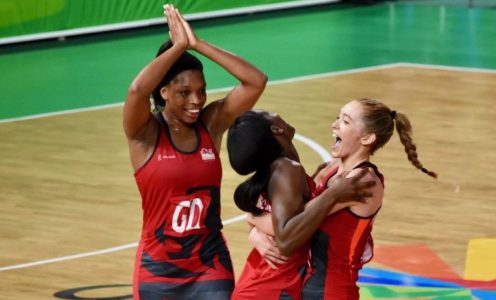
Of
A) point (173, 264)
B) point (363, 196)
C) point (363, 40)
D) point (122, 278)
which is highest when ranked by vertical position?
point (363, 196)

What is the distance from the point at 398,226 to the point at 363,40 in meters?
7.90

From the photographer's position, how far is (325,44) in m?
16.7

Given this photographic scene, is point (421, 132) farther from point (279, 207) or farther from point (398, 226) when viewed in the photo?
point (279, 207)

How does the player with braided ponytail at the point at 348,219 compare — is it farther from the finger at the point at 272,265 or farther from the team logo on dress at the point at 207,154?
the team logo on dress at the point at 207,154

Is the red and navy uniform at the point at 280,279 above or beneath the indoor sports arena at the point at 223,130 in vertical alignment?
above

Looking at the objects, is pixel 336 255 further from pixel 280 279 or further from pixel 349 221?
pixel 280 279

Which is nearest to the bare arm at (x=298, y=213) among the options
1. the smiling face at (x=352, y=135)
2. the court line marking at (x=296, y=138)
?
the smiling face at (x=352, y=135)

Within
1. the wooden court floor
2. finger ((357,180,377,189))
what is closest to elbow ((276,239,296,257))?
finger ((357,180,377,189))

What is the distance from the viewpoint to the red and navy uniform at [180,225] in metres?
5.50

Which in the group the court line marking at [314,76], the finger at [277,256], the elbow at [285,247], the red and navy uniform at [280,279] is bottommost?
the court line marking at [314,76]

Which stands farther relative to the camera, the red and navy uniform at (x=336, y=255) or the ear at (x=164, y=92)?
the ear at (x=164, y=92)

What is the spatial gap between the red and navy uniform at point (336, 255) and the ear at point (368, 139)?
0.09 m

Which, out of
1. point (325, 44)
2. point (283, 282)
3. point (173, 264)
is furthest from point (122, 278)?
point (325, 44)

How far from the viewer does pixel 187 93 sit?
552 centimetres
